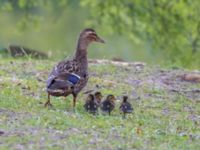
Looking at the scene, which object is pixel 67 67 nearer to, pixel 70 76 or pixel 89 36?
pixel 70 76

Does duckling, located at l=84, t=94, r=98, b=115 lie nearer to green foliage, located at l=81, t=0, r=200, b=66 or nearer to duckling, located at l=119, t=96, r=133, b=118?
duckling, located at l=119, t=96, r=133, b=118

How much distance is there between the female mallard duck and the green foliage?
12.5 meters

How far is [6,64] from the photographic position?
55.9 feet

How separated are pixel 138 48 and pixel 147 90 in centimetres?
1916

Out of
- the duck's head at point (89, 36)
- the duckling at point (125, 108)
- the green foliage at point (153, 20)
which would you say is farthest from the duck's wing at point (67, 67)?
the green foliage at point (153, 20)

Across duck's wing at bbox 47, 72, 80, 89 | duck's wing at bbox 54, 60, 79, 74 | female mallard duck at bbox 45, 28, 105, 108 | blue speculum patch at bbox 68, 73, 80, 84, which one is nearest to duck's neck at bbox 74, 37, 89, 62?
female mallard duck at bbox 45, 28, 105, 108

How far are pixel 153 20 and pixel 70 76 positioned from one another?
14.1 meters

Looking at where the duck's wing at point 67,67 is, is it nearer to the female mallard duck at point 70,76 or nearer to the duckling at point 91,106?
the female mallard duck at point 70,76

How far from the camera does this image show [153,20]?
88.0 feet

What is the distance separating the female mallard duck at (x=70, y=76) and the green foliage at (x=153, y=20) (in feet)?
41.1

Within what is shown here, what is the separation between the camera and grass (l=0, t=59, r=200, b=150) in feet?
36.0

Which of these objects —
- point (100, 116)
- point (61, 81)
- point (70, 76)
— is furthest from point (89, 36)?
point (100, 116)

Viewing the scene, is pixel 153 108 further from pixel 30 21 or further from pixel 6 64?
pixel 30 21

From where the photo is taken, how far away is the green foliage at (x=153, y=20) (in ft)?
85.8
